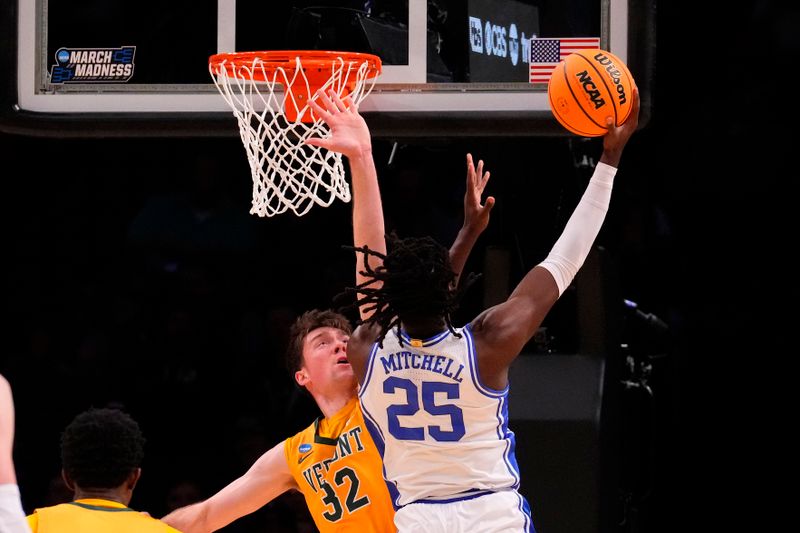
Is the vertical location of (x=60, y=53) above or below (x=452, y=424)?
above

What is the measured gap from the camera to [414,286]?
3.40 meters

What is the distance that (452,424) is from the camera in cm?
338

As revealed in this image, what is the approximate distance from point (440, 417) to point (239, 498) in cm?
145

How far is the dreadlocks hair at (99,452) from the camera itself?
A: 3195 millimetres

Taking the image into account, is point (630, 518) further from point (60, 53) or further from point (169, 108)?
point (60, 53)

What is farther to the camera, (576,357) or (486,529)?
(576,357)

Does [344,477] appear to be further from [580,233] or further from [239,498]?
[580,233]

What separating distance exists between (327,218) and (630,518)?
273cm

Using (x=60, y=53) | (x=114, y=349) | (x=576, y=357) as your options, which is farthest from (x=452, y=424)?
(x=114, y=349)

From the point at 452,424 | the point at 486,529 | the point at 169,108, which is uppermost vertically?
the point at 169,108

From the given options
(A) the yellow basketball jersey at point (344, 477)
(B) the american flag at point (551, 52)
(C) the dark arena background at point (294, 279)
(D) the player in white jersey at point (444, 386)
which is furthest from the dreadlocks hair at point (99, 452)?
(C) the dark arena background at point (294, 279)

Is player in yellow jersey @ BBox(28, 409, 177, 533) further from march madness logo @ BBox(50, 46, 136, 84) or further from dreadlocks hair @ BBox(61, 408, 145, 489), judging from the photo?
march madness logo @ BBox(50, 46, 136, 84)

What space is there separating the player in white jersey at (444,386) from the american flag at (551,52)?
143 centimetres

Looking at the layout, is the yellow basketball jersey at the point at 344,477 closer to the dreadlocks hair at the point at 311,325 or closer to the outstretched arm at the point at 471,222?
the dreadlocks hair at the point at 311,325
